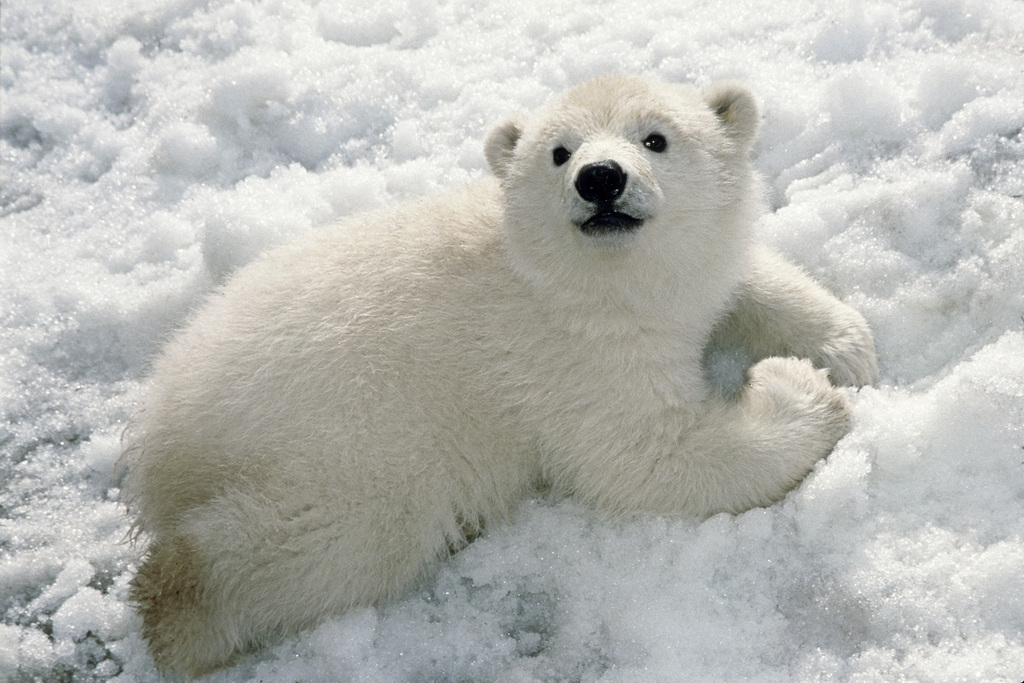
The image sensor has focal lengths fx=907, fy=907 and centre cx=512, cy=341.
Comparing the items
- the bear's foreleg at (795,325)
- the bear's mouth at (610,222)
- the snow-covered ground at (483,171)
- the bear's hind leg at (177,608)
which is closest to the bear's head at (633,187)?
the bear's mouth at (610,222)

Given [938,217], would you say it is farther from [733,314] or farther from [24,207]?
[24,207]

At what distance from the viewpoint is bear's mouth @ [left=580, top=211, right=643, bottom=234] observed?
3539mm

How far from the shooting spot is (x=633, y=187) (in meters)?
3.50

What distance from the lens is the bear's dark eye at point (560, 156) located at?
3799 mm

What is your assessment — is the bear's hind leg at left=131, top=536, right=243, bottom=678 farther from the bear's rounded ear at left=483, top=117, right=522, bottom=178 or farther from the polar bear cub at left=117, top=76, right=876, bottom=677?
the bear's rounded ear at left=483, top=117, right=522, bottom=178

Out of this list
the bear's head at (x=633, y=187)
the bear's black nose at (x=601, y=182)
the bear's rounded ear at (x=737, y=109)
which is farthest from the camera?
the bear's rounded ear at (x=737, y=109)

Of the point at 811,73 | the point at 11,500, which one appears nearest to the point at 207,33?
the point at 11,500

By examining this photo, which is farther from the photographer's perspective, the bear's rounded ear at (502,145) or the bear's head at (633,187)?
the bear's rounded ear at (502,145)

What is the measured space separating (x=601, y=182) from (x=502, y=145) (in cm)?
81

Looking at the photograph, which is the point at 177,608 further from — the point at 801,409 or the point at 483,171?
the point at 483,171

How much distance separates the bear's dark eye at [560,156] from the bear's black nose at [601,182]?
1.12 feet

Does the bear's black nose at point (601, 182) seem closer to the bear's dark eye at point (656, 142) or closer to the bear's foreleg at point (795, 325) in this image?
the bear's dark eye at point (656, 142)

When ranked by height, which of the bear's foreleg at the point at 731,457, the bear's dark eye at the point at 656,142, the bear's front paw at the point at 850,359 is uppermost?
the bear's dark eye at the point at 656,142

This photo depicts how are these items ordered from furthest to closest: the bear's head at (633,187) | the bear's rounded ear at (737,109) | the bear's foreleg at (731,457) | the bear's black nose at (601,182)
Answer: the bear's rounded ear at (737,109) → the bear's foreleg at (731,457) → the bear's head at (633,187) → the bear's black nose at (601,182)
